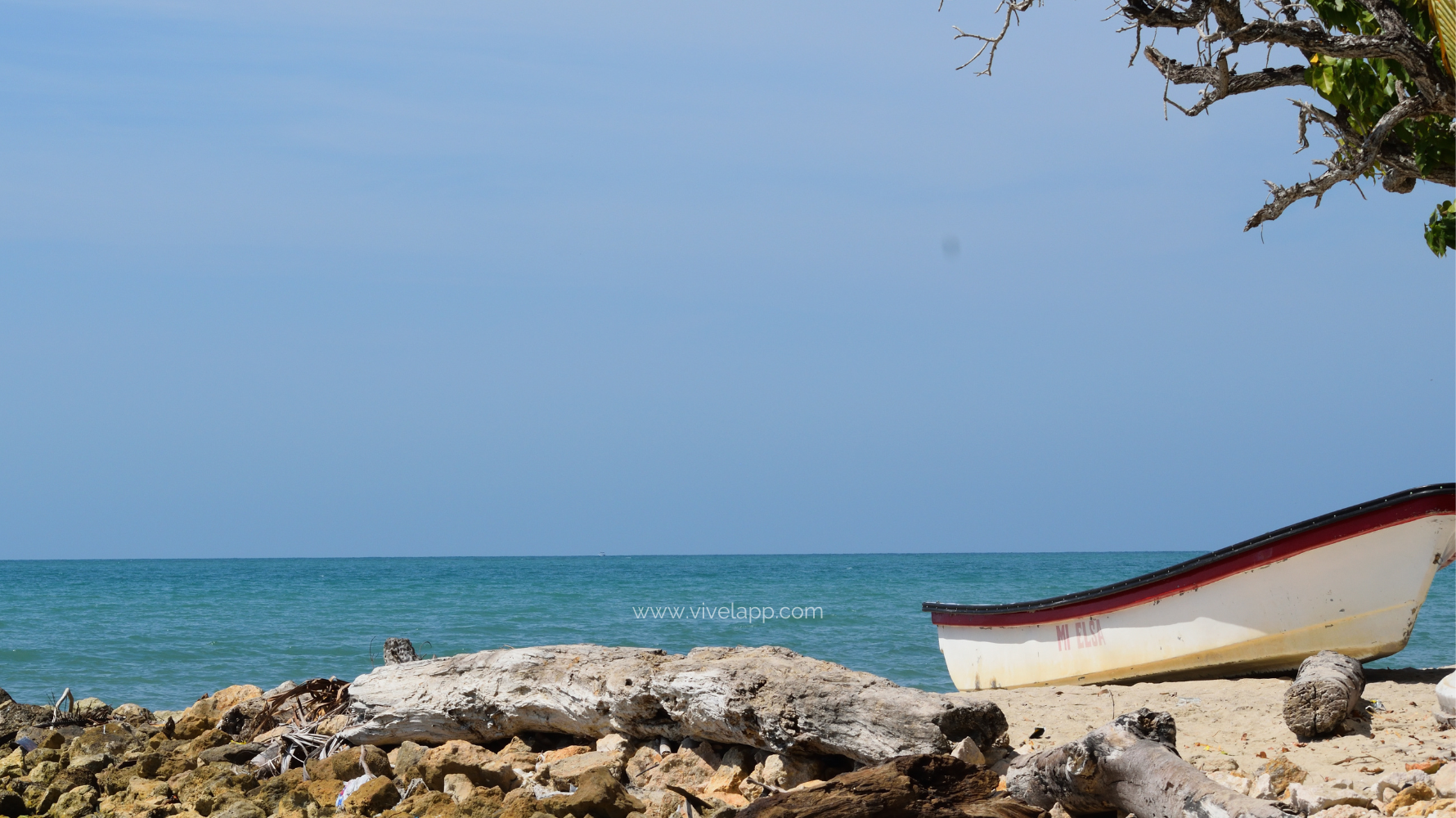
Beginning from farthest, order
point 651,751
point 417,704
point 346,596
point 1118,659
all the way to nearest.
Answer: point 346,596
point 1118,659
point 417,704
point 651,751

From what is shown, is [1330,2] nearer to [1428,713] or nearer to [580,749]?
[1428,713]

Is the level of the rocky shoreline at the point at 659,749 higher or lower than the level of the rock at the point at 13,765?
higher

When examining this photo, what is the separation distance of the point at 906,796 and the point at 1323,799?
183 centimetres

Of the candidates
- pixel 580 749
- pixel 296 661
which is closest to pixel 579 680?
pixel 580 749

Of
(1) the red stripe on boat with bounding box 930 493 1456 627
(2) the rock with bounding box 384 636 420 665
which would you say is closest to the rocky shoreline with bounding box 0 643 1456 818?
(2) the rock with bounding box 384 636 420 665

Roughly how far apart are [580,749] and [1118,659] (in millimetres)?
5673

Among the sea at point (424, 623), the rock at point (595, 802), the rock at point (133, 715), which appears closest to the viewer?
the rock at point (595, 802)

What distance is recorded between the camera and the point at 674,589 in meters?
43.5

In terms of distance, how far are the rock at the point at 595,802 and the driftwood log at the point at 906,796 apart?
906mm

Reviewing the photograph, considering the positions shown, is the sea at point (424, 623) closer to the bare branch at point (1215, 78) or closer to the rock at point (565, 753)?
the rock at point (565, 753)

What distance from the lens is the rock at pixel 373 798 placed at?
5859 millimetres

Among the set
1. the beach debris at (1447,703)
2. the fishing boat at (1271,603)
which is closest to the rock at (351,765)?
the fishing boat at (1271,603)

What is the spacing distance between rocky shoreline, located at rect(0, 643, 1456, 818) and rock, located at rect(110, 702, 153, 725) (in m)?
0.93

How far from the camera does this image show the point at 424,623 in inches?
994
